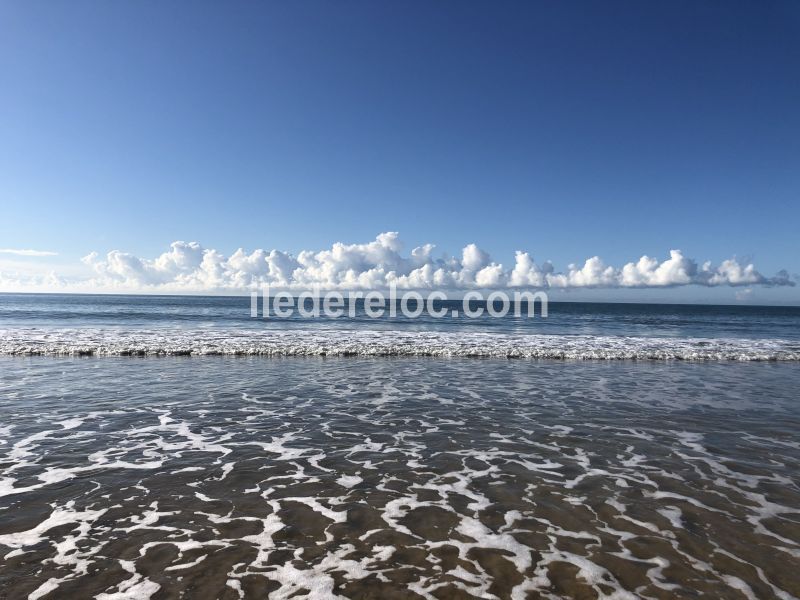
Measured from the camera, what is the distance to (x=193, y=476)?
7496mm

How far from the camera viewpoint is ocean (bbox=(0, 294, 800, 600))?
4844mm

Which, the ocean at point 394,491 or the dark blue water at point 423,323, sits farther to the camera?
the dark blue water at point 423,323

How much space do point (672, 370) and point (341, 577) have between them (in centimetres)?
2029

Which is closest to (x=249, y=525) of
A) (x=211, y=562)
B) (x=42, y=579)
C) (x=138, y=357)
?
(x=211, y=562)

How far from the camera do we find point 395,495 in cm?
A: 687

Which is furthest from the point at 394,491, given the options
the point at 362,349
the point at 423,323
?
the point at 423,323

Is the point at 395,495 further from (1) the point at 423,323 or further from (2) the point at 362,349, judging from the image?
(1) the point at 423,323

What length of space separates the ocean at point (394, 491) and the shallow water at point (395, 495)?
4 cm

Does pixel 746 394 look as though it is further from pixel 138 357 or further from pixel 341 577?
pixel 138 357

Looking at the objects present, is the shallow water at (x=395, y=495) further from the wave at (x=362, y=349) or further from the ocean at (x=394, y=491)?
the wave at (x=362, y=349)

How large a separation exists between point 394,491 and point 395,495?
0.46 feet

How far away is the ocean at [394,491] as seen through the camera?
484 centimetres

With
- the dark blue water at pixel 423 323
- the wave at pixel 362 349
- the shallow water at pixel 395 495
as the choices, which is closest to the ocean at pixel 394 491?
the shallow water at pixel 395 495

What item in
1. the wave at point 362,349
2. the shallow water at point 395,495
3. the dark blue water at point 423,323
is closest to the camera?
the shallow water at point 395,495
